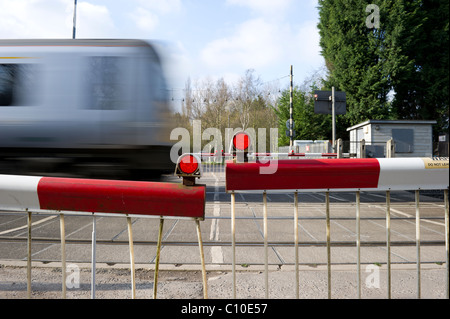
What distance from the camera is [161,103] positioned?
7.14 metres

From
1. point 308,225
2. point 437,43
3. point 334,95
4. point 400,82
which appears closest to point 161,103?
point 308,225

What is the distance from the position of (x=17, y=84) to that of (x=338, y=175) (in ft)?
25.0

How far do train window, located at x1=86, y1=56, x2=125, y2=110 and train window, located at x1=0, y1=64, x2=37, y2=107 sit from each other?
1.31m

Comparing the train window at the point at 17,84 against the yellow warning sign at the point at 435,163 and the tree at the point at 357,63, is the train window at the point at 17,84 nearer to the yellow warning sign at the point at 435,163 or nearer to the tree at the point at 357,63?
the yellow warning sign at the point at 435,163

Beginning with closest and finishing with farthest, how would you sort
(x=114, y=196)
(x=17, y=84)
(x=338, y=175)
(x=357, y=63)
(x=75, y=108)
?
(x=114, y=196) < (x=338, y=175) < (x=75, y=108) < (x=17, y=84) < (x=357, y=63)

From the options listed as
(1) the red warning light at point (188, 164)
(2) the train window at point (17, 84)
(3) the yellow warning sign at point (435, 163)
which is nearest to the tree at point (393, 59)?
(2) the train window at point (17, 84)

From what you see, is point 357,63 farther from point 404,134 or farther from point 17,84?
point 17,84

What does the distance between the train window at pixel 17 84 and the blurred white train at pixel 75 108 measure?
0.07 feet

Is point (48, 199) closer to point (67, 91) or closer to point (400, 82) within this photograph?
point (67, 91)

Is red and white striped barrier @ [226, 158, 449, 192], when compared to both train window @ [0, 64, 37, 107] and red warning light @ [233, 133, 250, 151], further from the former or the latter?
train window @ [0, 64, 37, 107]

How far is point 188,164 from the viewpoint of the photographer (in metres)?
1.56

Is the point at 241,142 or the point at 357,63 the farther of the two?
the point at 357,63

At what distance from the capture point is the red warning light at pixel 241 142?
5.68 feet

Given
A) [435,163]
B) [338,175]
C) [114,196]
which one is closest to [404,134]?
[435,163]
